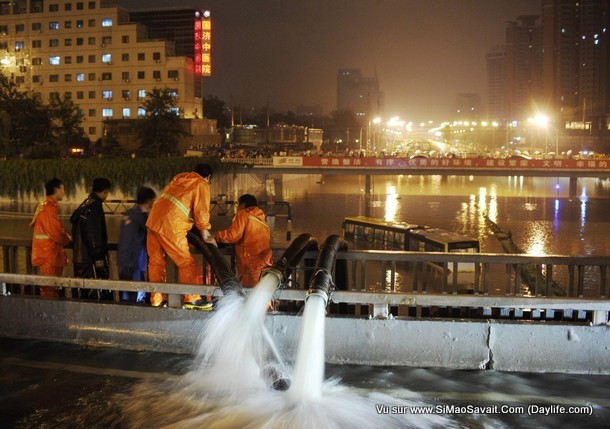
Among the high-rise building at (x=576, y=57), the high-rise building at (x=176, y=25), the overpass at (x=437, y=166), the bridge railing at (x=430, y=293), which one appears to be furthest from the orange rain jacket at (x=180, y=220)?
the high-rise building at (x=576, y=57)

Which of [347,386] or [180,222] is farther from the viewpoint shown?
[180,222]

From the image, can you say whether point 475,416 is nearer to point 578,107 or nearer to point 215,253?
point 215,253

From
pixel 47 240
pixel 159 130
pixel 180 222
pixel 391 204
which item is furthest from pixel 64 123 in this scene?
pixel 180 222

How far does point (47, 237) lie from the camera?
8.71 m

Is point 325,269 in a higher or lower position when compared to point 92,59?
lower

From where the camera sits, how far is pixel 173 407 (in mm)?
6164

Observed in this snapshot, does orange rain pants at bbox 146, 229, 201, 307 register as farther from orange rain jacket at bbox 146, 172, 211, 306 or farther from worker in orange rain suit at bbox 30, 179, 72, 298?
worker in orange rain suit at bbox 30, 179, 72, 298

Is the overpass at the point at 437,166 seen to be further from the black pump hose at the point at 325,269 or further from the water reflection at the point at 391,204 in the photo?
the black pump hose at the point at 325,269

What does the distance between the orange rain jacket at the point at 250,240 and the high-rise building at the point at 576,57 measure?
133 m

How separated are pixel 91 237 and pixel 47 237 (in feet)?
2.55

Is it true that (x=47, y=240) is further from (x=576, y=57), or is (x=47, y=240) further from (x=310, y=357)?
(x=576, y=57)

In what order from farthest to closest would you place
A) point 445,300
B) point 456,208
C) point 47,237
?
1. point 456,208
2. point 47,237
3. point 445,300

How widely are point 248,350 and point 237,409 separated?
1.04 metres

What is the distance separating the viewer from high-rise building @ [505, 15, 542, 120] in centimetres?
17738
